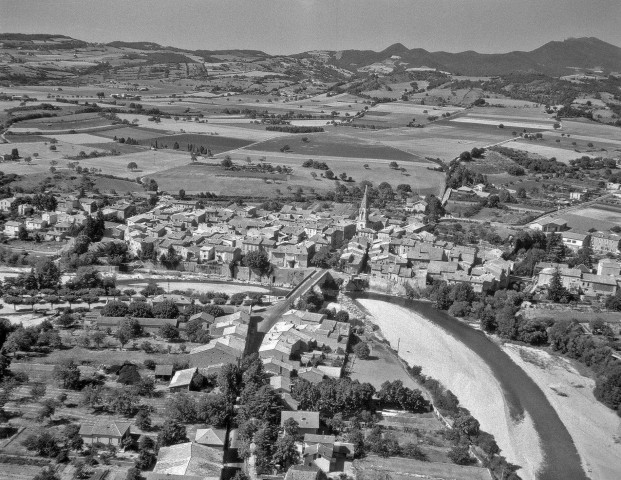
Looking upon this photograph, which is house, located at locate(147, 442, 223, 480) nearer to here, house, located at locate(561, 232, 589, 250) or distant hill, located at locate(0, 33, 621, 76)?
house, located at locate(561, 232, 589, 250)

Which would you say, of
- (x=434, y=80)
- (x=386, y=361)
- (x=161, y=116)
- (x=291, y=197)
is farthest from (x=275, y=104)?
(x=386, y=361)

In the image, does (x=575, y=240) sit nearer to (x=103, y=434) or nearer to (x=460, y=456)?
(x=460, y=456)

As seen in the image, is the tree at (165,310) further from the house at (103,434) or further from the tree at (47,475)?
the tree at (47,475)

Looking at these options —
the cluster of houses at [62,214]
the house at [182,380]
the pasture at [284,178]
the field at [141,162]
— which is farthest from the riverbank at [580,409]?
the field at [141,162]

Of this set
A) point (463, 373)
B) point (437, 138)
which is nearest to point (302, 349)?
point (463, 373)

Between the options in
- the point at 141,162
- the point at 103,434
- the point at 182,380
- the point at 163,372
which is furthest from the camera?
the point at 141,162

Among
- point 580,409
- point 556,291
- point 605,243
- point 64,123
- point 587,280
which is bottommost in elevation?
point 580,409
